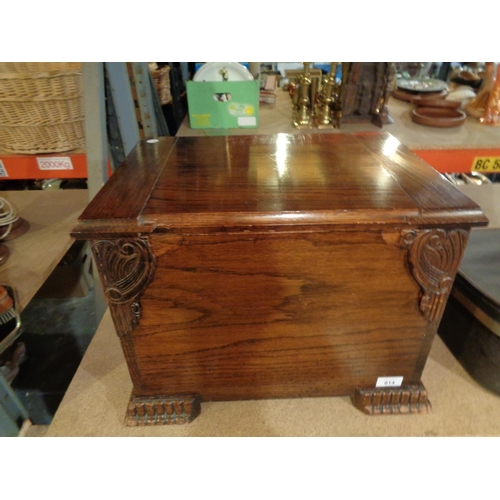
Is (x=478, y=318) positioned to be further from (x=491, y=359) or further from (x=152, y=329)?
(x=152, y=329)

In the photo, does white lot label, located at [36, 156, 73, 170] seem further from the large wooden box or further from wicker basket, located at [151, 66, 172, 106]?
wicker basket, located at [151, 66, 172, 106]

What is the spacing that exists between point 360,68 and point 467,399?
1.00m

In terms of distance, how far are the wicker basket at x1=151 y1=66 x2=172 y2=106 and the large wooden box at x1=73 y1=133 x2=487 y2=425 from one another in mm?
1036

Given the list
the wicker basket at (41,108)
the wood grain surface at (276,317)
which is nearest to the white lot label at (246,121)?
the wicker basket at (41,108)

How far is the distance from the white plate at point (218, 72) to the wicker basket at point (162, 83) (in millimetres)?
419

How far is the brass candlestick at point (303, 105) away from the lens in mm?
Result: 1300

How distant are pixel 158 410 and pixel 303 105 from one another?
1.11m

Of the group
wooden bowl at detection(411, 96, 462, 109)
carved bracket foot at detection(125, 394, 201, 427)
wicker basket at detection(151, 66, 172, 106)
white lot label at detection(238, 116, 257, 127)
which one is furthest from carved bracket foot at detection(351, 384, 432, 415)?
wicker basket at detection(151, 66, 172, 106)

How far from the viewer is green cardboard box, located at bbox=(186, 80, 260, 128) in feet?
3.84

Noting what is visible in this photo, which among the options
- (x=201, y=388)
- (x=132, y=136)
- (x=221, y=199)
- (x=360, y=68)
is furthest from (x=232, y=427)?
(x=360, y=68)

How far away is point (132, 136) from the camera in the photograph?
110 centimetres

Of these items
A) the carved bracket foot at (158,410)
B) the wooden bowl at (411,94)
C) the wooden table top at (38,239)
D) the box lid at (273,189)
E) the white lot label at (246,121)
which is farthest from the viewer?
the wooden bowl at (411,94)

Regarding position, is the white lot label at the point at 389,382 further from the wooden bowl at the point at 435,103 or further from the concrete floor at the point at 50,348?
the wooden bowl at the point at 435,103

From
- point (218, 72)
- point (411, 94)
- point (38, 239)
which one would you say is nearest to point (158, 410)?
point (38, 239)
